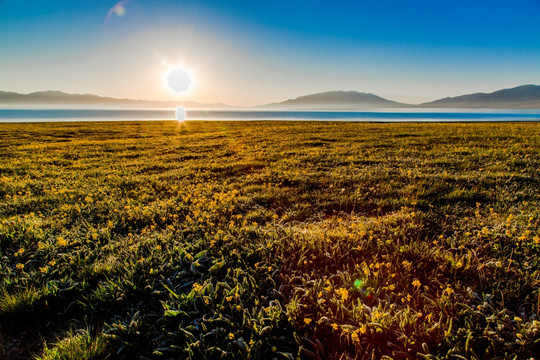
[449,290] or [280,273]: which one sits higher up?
[449,290]

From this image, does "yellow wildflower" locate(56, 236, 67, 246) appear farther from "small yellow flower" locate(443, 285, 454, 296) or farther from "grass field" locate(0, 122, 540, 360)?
"small yellow flower" locate(443, 285, 454, 296)

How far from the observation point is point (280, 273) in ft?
13.1

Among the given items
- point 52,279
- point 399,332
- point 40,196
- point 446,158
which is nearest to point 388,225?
point 399,332

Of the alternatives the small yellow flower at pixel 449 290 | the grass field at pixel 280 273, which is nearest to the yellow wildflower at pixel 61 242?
the grass field at pixel 280 273

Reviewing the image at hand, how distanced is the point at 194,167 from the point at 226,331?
933 centimetres

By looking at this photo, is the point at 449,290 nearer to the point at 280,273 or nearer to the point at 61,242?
the point at 280,273

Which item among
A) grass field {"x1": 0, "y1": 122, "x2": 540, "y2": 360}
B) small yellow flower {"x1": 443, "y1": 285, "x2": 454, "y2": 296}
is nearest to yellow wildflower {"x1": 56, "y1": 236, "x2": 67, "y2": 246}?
grass field {"x1": 0, "y1": 122, "x2": 540, "y2": 360}

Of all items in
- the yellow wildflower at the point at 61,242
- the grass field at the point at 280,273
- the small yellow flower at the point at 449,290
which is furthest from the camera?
the yellow wildflower at the point at 61,242

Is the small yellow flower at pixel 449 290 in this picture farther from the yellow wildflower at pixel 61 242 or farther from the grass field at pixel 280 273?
the yellow wildflower at pixel 61 242

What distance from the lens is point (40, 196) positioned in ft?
26.5

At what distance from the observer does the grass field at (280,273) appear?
115 inches

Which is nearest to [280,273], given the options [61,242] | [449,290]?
[449,290]

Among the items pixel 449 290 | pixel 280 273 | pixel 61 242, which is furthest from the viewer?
pixel 61 242

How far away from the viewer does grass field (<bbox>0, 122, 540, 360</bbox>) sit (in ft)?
9.59
